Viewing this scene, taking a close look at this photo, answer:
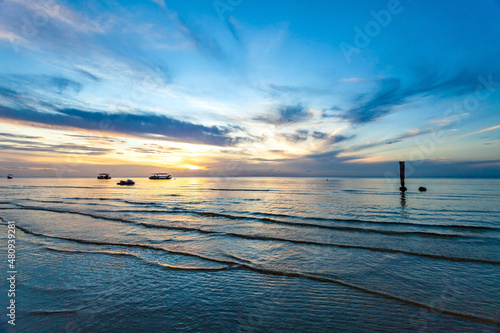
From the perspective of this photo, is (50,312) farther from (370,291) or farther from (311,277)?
(370,291)

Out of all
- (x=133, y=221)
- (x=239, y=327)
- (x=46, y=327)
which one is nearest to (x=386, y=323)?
(x=239, y=327)

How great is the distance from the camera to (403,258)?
9078 mm

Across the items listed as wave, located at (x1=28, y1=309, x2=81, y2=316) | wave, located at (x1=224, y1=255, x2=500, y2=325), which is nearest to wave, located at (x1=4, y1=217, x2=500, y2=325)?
wave, located at (x1=224, y1=255, x2=500, y2=325)

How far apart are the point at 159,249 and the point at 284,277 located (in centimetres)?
583

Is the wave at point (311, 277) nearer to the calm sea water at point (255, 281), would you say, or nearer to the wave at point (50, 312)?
the calm sea water at point (255, 281)

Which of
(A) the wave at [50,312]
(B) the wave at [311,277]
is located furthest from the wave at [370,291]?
(A) the wave at [50,312]

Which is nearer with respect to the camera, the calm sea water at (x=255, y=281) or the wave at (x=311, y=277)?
the calm sea water at (x=255, y=281)

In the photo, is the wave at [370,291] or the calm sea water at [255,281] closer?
the calm sea water at [255,281]

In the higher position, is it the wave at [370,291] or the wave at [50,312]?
the wave at [50,312]

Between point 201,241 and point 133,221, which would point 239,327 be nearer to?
point 201,241

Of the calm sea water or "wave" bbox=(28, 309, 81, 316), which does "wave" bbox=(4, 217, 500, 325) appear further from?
"wave" bbox=(28, 309, 81, 316)

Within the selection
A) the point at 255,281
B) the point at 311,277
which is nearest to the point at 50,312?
the point at 255,281

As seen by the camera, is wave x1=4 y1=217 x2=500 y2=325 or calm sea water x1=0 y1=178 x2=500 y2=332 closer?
calm sea water x1=0 y1=178 x2=500 y2=332

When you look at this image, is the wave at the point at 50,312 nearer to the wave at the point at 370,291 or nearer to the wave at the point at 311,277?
the wave at the point at 311,277
